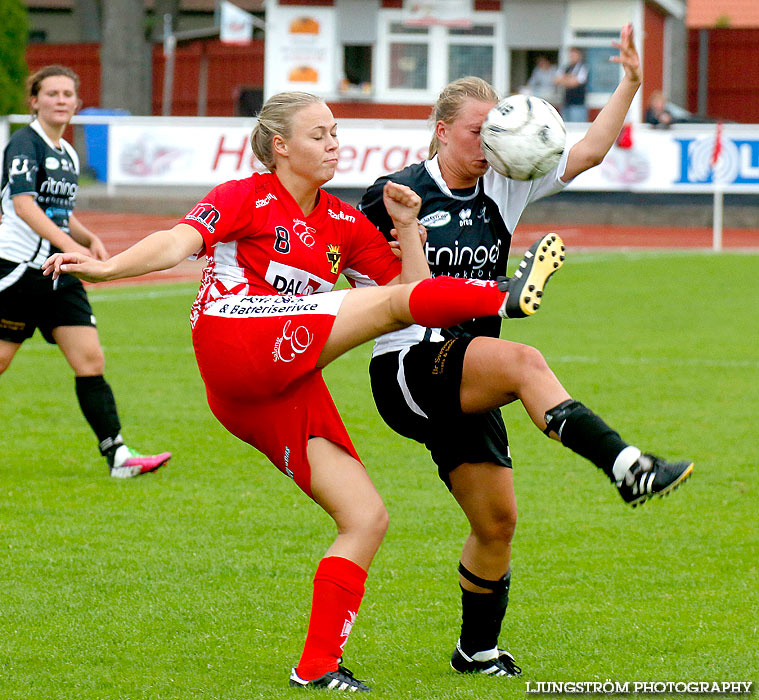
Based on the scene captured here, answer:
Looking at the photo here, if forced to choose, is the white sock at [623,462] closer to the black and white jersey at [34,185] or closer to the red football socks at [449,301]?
the red football socks at [449,301]

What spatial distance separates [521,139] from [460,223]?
1.19 ft

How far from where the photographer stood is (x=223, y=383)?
158 inches

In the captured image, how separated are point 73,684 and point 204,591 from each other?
1.08 metres

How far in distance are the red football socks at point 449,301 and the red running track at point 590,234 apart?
15022 mm

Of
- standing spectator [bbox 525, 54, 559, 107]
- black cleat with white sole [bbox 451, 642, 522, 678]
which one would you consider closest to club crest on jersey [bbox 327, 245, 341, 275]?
black cleat with white sole [bbox 451, 642, 522, 678]

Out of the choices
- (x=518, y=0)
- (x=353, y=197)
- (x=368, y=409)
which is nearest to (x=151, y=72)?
(x=518, y=0)

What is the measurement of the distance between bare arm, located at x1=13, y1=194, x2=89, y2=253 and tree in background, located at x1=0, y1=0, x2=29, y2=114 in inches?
823

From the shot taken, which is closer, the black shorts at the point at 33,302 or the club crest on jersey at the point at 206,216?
the club crest on jersey at the point at 206,216

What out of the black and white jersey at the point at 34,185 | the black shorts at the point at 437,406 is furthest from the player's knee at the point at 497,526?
the black and white jersey at the point at 34,185

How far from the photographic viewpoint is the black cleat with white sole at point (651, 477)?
143 inches

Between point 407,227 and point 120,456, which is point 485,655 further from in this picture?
point 120,456

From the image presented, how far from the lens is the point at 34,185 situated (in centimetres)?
698

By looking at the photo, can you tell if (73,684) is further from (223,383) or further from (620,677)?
(620,677)

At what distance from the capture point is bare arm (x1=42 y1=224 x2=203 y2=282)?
144 inches
